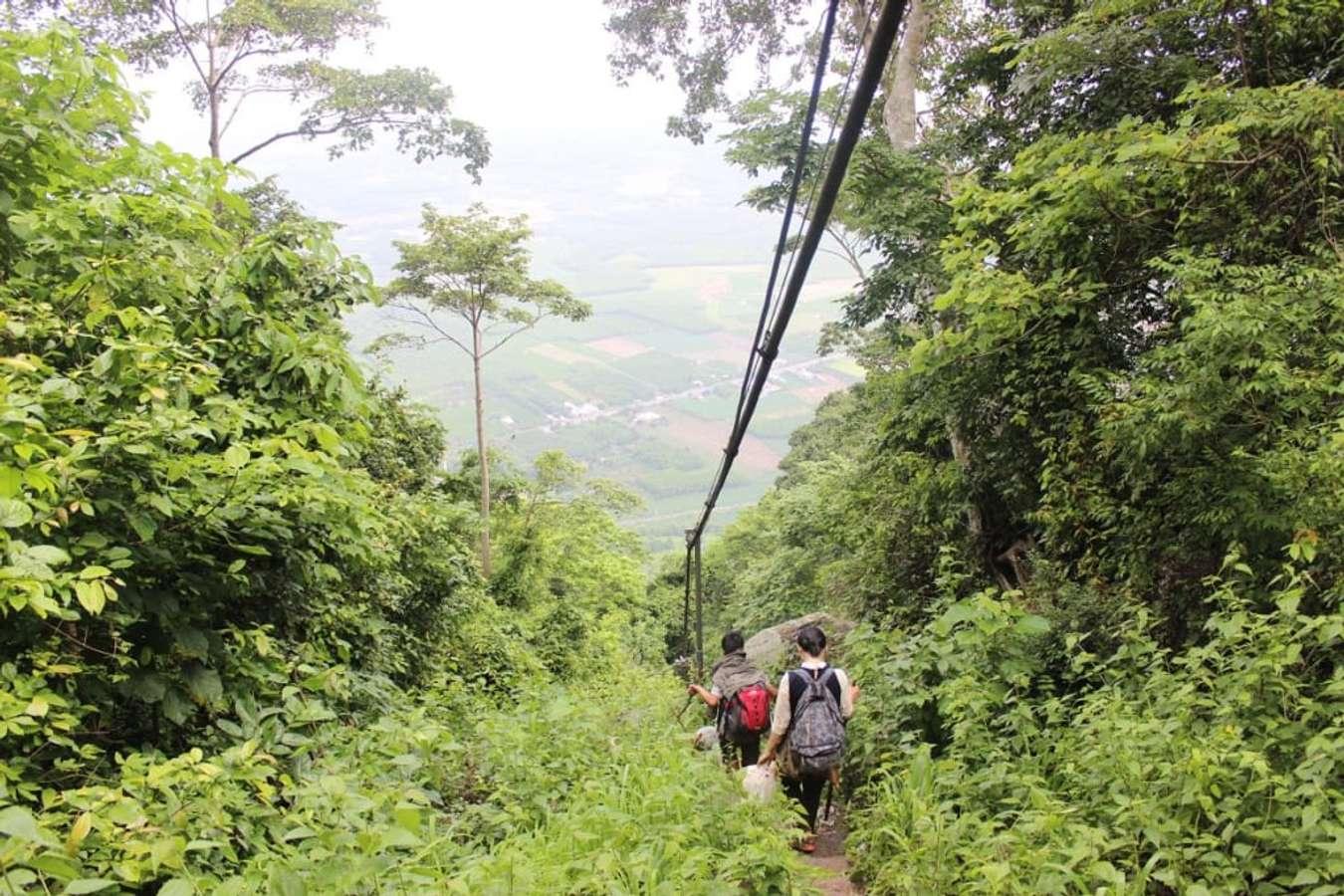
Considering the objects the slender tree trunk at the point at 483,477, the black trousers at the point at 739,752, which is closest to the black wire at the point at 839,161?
the black trousers at the point at 739,752

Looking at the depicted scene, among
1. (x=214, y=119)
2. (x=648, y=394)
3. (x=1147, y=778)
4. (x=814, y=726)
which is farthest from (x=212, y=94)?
(x=648, y=394)

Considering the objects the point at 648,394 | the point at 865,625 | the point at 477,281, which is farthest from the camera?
the point at 648,394

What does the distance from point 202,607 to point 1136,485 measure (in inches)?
209

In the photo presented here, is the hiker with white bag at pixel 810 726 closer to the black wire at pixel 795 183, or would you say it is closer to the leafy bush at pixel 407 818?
the leafy bush at pixel 407 818

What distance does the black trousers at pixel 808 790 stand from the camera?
4805 mm

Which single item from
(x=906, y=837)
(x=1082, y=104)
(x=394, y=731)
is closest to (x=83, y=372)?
(x=394, y=731)

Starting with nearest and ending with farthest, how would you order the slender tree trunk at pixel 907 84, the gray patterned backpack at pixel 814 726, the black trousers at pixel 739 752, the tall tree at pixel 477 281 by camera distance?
1. the gray patterned backpack at pixel 814 726
2. the black trousers at pixel 739 752
3. the slender tree trunk at pixel 907 84
4. the tall tree at pixel 477 281

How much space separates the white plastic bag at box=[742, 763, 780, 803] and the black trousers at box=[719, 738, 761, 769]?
3.27 ft

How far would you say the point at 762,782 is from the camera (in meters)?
4.42

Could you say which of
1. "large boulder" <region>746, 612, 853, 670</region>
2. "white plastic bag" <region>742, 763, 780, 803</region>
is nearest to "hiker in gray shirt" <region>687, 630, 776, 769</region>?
"white plastic bag" <region>742, 763, 780, 803</region>

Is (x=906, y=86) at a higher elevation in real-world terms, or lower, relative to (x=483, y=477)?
higher

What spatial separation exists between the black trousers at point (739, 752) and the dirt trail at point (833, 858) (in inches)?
25.8

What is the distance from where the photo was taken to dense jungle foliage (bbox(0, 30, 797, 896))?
2402 millimetres

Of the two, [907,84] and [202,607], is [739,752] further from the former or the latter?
[907,84]
